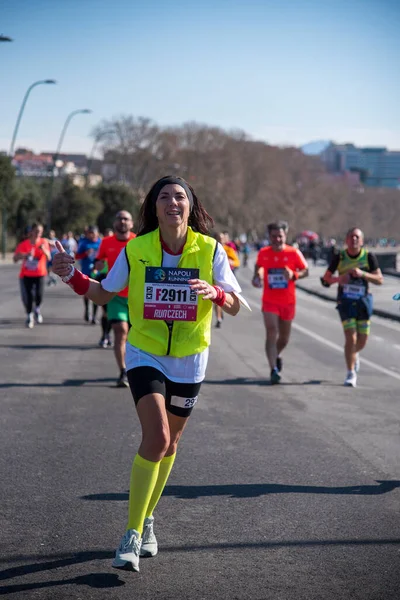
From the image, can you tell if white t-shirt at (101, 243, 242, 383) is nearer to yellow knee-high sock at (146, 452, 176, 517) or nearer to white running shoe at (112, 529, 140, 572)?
yellow knee-high sock at (146, 452, 176, 517)

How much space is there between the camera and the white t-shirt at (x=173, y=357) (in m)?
4.99

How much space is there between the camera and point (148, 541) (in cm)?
510

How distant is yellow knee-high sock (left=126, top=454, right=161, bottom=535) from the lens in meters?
4.83

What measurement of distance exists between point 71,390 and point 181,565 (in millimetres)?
6074

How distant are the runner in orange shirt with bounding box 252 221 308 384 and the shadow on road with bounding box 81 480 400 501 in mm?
5066

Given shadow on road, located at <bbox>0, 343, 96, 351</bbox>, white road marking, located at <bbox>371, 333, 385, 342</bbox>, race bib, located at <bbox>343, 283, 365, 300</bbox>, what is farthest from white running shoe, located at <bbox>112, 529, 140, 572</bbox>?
white road marking, located at <bbox>371, 333, 385, 342</bbox>

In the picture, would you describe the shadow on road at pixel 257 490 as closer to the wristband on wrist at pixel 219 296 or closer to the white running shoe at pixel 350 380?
the wristband on wrist at pixel 219 296

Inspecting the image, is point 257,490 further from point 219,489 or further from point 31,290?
point 31,290

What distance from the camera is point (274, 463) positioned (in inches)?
291

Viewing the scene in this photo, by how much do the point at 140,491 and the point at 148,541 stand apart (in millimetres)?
380

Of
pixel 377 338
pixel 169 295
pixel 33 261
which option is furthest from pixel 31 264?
pixel 169 295

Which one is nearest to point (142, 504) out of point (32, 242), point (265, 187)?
point (32, 242)

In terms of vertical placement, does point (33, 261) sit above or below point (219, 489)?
above

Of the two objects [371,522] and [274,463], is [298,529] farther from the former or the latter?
[274,463]
